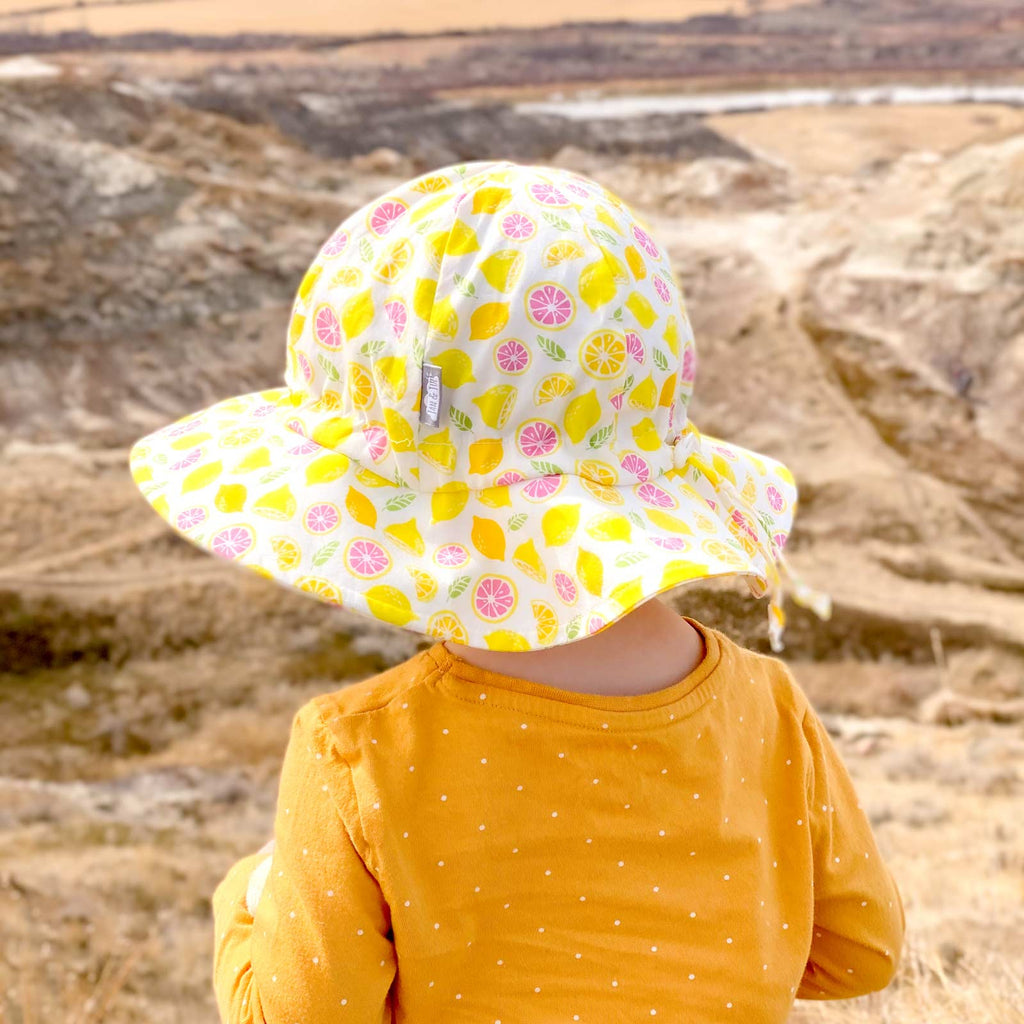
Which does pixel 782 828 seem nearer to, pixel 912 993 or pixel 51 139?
pixel 912 993

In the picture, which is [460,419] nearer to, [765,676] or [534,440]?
[534,440]

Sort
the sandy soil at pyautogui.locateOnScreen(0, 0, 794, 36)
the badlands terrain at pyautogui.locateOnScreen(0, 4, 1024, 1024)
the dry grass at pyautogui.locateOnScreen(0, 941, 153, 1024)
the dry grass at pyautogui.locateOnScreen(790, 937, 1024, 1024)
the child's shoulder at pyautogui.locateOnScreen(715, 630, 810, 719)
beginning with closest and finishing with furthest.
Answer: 1. the child's shoulder at pyautogui.locateOnScreen(715, 630, 810, 719)
2. the dry grass at pyautogui.locateOnScreen(790, 937, 1024, 1024)
3. the dry grass at pyautogui.locateOnScreen(0, 941, 153, 1024)
4. the badlands terrain at pyautogui.locateOnScreen(0, 4, 1024, 1024)
5. the sandy soil at pyautogui.locateOnScreen(0, 0, 794, 36)

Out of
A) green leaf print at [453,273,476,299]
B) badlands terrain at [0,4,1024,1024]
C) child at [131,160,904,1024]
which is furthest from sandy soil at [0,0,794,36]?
green leaf print at [453,273,476,299]

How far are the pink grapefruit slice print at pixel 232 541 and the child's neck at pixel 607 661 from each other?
14cm

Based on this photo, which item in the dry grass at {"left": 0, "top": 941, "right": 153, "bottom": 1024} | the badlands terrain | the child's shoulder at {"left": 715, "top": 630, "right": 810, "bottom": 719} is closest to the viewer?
the child's shoulder at {"left": 715, "top": 630, "right": 810, "bottom": 719}

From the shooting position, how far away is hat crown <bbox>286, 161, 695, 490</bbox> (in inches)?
24.9

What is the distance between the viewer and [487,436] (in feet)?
2.18

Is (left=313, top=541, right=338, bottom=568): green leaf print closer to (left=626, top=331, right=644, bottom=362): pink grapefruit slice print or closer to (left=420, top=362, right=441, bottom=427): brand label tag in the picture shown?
(left=420, top=362, right=441, bottom=427): brand label tag

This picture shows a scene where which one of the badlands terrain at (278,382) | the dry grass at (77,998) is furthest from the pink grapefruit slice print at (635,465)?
the dry grass at (77,998)

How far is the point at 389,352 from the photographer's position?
0.65 meters

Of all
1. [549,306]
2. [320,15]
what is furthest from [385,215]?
[320,15]

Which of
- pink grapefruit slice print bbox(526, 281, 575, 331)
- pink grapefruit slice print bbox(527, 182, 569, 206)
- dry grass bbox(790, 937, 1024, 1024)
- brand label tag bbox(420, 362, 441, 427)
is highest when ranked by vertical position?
pink grapefruit slice print bbox(527, 182, 569, 206)

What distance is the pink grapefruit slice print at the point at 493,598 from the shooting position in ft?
2.10

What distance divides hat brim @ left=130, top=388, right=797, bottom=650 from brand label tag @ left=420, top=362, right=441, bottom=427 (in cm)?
6
